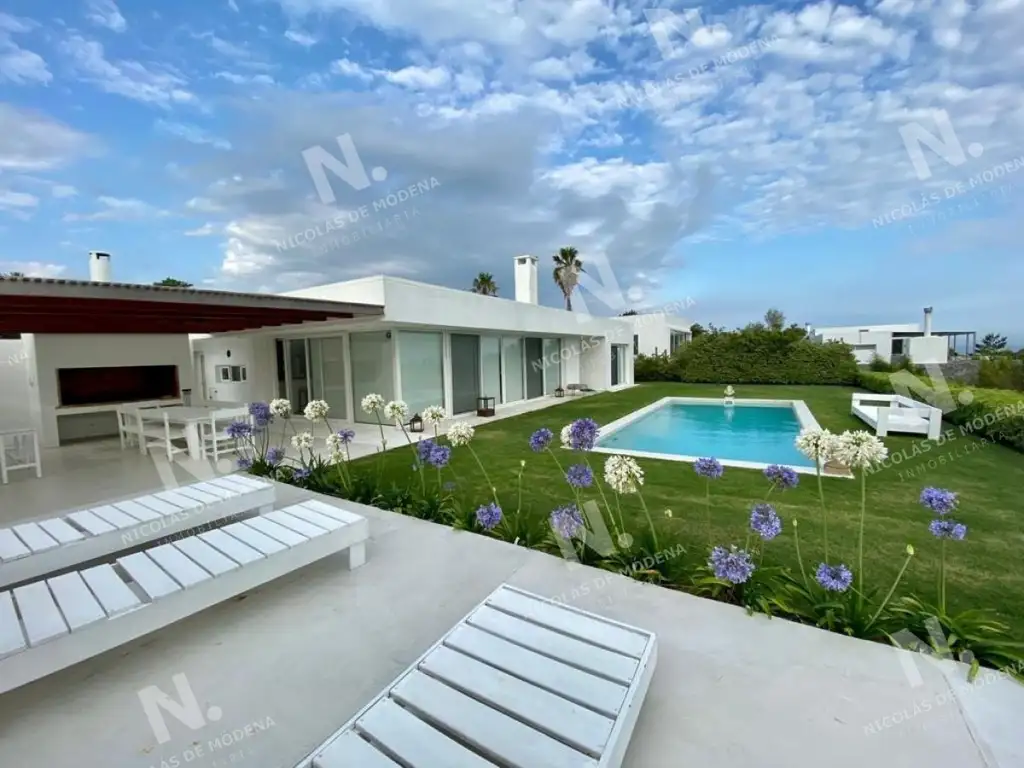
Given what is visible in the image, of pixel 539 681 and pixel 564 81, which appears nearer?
pixel 539 681

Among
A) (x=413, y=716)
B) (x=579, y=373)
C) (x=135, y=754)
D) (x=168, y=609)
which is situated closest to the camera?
(x=413, y=716)

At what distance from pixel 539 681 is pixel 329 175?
9.87 m

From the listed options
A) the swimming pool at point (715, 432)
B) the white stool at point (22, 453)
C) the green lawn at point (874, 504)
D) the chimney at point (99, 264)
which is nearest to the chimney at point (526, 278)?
the swimming pool at point (715, 432)

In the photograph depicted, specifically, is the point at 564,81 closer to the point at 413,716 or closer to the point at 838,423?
the point at 838,423

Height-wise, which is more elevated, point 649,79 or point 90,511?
point 649,79

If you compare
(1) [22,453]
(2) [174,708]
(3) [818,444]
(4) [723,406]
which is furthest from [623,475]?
(4) [723,406]

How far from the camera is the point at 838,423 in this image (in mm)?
10992

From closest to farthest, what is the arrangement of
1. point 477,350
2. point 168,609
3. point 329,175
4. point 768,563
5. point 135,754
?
point 135,754 < point 168,609 < point 768,563 < point 329,175 < point 477,350

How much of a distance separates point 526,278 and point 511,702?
1668 cm

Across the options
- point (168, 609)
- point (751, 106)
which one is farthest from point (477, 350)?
point (168, 609)

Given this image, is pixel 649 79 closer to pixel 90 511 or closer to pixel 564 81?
pixel 564 81

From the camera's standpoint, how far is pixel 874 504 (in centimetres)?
541

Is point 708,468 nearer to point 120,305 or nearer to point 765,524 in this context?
point 765,524

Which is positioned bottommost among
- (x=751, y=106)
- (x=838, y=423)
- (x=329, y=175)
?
(x=838, y=423)
